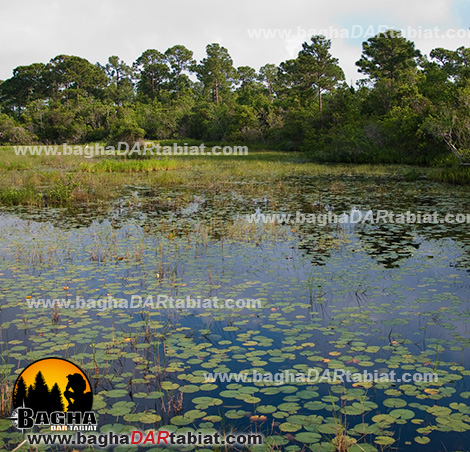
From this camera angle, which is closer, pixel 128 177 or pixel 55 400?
pixel 55 400

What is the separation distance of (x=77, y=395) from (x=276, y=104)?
47.7 metres

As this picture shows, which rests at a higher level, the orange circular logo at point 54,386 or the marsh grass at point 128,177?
the marsh grass at point 128,177

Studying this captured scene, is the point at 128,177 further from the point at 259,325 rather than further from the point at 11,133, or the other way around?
the point at 11,133

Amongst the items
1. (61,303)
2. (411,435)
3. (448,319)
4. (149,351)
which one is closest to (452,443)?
(411,435)

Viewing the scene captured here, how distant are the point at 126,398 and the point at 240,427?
0.91 metres

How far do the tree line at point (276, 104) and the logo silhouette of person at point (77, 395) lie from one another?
1748 cm

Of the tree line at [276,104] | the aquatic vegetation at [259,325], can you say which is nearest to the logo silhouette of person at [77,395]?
the aquatic vegetation at [259,325]

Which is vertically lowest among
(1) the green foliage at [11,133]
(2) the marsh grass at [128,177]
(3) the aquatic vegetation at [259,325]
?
(3) the aquatic vegetation at [259,325]

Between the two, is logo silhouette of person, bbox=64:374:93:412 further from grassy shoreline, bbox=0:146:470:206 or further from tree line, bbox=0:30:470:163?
tree line, bbox=0:30:470:163

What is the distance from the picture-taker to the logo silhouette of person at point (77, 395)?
9.52 ft

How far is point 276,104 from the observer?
1906 inches

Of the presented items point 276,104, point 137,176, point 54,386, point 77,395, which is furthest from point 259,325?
point 276,104

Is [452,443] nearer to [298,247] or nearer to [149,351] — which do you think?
[149,351]

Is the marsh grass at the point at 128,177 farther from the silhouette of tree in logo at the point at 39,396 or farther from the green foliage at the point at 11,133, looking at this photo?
the green foliage at the point at 11,133
